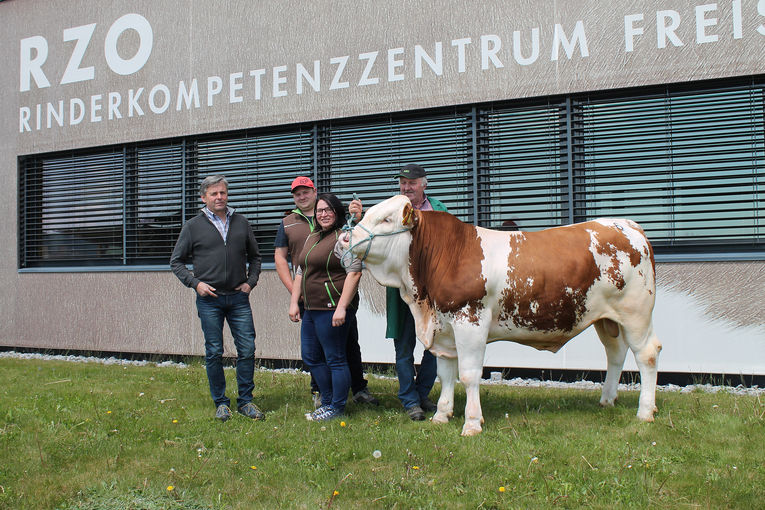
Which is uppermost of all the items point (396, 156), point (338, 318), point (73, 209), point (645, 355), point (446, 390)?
point (396, 156)

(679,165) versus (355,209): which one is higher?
(679,165)

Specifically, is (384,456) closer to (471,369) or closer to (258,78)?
(471,369)

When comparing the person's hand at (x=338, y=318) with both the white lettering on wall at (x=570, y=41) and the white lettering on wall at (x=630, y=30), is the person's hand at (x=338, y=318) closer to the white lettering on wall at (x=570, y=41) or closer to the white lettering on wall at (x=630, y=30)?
the white lettering on wall at (x=570, y=41)

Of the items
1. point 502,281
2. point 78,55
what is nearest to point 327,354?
point 502,281

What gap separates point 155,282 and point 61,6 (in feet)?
14.4

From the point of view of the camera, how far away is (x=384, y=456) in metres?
4.01

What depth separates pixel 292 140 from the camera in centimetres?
839

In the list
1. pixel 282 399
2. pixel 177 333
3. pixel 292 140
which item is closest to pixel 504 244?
pixel 282 399

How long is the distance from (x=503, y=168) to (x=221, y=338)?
144 inches

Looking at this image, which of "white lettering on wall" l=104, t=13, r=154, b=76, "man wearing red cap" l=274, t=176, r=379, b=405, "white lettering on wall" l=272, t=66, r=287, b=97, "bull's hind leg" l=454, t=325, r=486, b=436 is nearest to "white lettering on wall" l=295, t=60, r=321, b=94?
"white lettering on wall" l=272, t=66, r=287, b=97

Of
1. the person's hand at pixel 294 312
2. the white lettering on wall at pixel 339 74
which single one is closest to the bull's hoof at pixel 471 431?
the person's hand at pixel 294 312

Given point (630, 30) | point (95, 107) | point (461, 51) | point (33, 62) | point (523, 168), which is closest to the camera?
point (630, 30)

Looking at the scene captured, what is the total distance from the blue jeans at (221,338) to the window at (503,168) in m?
2.82

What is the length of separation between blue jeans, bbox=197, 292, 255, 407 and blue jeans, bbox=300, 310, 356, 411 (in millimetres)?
473
